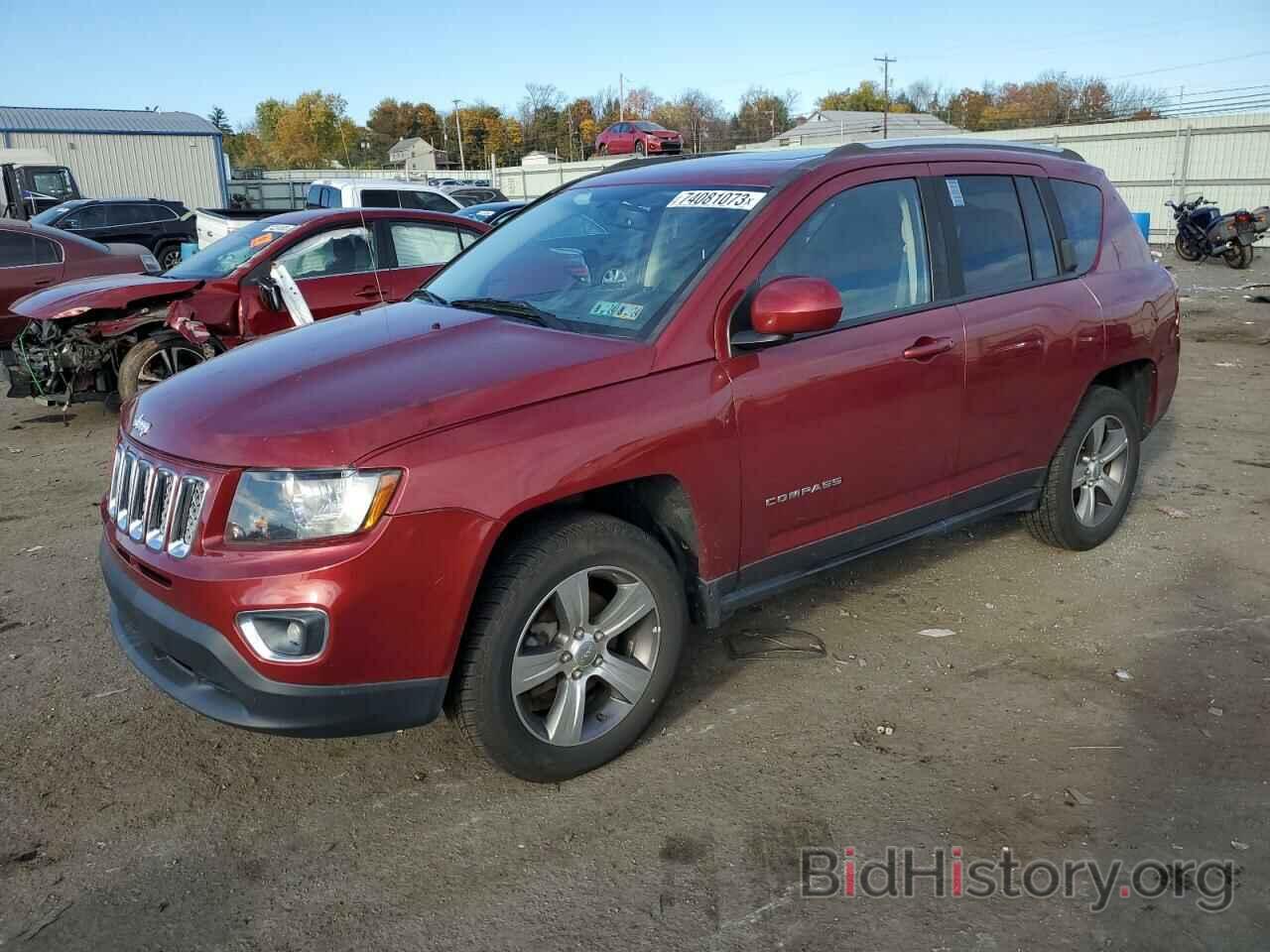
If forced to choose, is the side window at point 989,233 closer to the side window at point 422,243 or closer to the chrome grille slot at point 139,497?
the chrome grille slot at point 139,497

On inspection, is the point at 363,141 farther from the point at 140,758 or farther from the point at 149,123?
the point at 140,758

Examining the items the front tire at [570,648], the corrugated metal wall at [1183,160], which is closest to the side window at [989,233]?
the front tire at [570,648]

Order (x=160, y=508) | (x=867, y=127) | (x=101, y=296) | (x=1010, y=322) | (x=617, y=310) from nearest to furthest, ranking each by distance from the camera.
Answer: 1. (x=160, y=508)
2. (x=617, y=310)
3. (x=1010, y=322)
4. (x=101, y=296)
5. (x=867, y=127)

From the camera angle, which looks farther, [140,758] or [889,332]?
[889,332]

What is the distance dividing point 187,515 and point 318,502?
1.50ft

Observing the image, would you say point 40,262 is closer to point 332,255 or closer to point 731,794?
point 332,255

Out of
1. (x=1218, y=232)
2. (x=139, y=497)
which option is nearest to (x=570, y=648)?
(x=139, y=497)

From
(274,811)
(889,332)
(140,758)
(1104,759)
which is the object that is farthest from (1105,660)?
(140,758)

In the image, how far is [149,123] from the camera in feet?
144

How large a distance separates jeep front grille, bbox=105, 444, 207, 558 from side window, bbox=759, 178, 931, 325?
1.93 meters

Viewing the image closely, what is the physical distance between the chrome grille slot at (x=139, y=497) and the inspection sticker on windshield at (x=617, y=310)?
4.91ft

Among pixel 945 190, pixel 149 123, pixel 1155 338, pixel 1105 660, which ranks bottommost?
pixel 1105 660

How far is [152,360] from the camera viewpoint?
311 inches

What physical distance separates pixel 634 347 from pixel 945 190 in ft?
5.80
